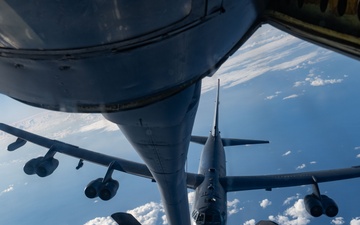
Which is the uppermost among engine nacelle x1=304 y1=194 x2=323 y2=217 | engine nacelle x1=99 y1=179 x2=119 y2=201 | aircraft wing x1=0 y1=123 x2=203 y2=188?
aircraft wing x1=0 y1=123 x2=203 y2=188

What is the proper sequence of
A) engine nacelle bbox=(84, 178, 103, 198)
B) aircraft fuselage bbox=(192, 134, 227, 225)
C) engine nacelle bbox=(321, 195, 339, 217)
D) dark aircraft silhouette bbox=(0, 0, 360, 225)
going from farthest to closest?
aircraft fuselage bbox=(192, 134, 227, 225) → engine nacelle bbox=(321, 195, 339, 217) → engine nacelle bbox=(84, 178, 103, 198) → dark aircraft silhouette bbox=(0, 0, 360, 225)

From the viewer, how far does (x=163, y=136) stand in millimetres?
4398

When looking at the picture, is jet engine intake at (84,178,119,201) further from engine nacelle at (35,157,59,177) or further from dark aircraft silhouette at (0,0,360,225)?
dark aircraft silhouette at (0,0,360,225)

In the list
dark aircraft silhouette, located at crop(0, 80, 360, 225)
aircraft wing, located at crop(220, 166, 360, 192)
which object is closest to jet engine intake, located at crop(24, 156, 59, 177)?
dark aircraft silhouette, located at crop(0, 80, 360, 225)

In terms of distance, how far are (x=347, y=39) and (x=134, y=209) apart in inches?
4766

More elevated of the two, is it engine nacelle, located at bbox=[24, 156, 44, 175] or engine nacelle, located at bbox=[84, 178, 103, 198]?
engine nacelle, located at bbox=[24, 156, 44, 175]

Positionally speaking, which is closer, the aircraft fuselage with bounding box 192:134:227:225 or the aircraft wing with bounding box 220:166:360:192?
the aircraft fuselage with bounding box 192:134:227:225

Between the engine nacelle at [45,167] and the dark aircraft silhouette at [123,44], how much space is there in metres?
12.5

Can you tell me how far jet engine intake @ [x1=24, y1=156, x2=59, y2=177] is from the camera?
45.6 ft

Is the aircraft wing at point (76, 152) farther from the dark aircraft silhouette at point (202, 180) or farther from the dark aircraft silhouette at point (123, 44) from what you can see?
the dark aircraft silhouette at point (123, 44)

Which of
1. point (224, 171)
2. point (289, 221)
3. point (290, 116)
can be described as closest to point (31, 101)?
point (224, 171)

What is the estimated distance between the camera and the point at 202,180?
20.6 meters

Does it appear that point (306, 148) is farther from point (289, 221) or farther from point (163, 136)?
point (163, 136)

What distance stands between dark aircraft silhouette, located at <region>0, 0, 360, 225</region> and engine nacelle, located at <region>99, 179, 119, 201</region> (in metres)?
11.8
